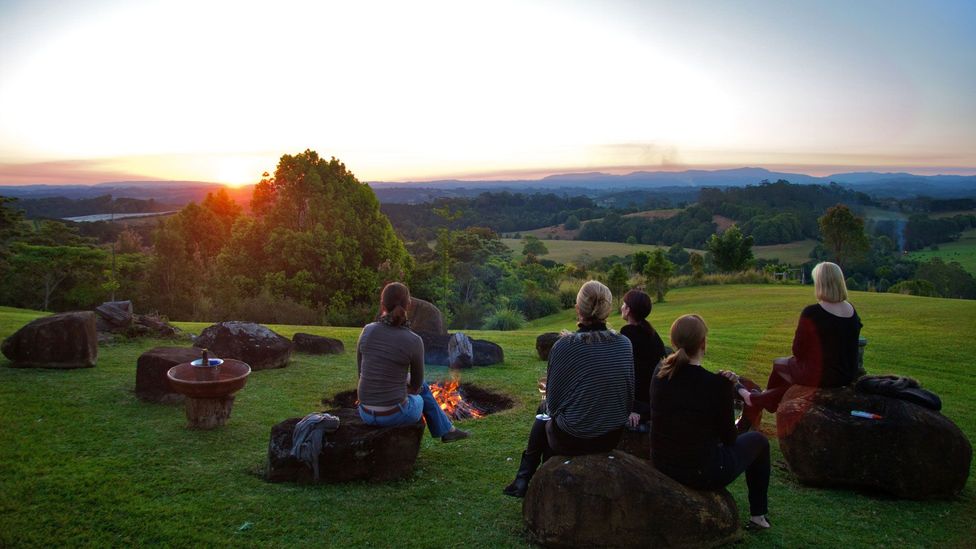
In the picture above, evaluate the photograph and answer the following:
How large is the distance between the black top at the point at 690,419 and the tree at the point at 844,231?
4542 centimetres

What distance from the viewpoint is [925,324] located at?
19781mm

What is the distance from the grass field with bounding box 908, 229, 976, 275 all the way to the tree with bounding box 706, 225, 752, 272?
2558cm

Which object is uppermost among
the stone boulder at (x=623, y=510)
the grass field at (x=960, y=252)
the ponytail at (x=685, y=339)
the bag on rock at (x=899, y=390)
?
the ponytail at (x=685, y=339)

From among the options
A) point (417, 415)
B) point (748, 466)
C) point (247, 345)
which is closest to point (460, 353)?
point (247, 345)

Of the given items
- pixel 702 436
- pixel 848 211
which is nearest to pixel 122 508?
pixel 702 436

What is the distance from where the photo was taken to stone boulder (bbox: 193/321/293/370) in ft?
38.9

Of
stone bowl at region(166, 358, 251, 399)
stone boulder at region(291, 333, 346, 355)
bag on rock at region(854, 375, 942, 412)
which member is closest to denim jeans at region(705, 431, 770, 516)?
bag on rock at region(854, 375, 942, 412)

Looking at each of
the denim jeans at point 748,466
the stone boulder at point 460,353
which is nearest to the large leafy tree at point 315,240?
the stone boulder at point 460,353

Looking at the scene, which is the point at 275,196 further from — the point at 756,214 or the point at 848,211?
the point at 756,214

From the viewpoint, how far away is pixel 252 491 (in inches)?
241

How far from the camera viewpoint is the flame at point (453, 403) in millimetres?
9855

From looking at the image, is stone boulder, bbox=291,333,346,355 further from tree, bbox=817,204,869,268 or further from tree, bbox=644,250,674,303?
tree, bbox=817,204,869,268

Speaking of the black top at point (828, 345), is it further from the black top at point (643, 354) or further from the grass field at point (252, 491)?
the black top at point (643, 354)

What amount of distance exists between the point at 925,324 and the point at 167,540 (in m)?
22.4
